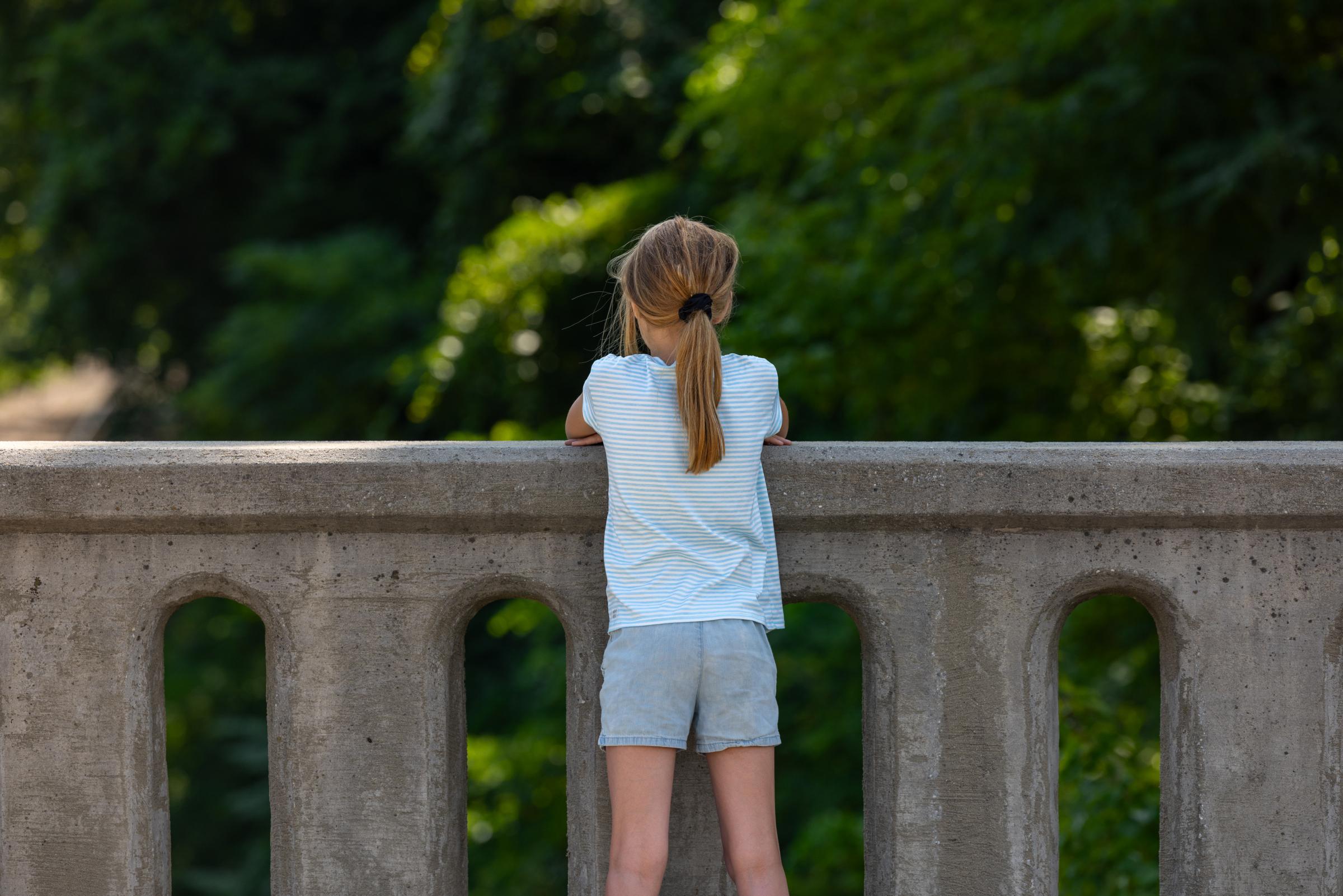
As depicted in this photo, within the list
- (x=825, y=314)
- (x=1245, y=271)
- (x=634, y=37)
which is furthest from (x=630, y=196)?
(x=1245, y=271)

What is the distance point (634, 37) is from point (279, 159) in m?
6.15

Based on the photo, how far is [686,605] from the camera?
207cm

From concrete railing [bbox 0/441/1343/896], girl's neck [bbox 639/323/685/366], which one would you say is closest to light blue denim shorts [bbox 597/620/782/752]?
concrete railing [bbox 0/441/1343/896]

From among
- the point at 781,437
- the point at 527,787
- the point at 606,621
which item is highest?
the point at 781,437

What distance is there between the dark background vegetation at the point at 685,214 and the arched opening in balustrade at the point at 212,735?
53mm

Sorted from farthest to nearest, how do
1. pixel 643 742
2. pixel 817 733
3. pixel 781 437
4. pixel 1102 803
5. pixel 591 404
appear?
pixel 817 733, pixel 1102 803, pixel 781 437, pixel 591 404, pixel 643 742

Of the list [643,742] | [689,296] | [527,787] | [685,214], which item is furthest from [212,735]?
[689,296]

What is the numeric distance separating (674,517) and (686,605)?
15 centimetres

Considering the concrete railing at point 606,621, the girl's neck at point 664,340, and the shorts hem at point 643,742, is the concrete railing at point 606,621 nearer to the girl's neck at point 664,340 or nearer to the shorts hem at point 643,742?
the shorts hem at point 643,742

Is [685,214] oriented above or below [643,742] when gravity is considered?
above

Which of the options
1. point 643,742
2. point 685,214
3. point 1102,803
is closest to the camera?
point 643,742

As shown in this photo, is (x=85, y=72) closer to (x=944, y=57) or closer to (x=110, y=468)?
(x=944, y=57)

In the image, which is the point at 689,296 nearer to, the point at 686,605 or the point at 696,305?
the point at 696,305

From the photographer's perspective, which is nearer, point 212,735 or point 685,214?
point 685,214
